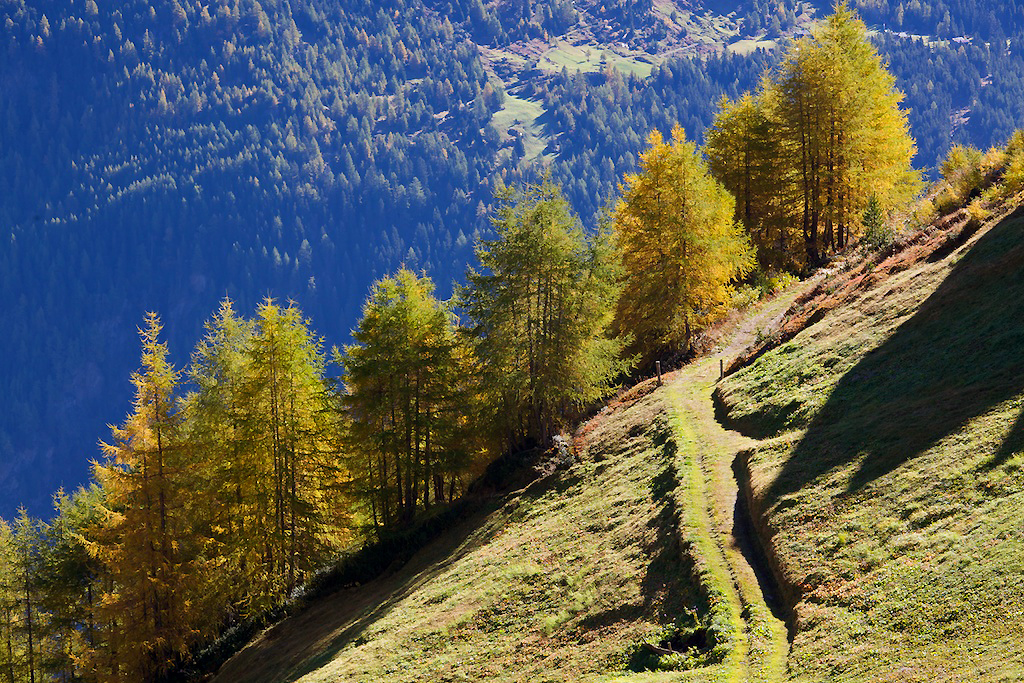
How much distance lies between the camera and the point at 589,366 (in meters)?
39.2

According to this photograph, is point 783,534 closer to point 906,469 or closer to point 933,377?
point 906,469

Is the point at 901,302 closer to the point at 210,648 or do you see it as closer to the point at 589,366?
the point at 589,366

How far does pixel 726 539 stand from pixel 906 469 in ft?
16.2

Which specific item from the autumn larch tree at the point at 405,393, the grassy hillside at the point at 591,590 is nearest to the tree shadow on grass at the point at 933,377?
the grassy hillside at the point at 591,590

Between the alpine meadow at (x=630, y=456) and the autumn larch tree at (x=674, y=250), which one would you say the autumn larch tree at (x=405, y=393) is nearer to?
the alpine meadow at (x=630, y=456)

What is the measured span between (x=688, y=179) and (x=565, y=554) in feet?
81.8

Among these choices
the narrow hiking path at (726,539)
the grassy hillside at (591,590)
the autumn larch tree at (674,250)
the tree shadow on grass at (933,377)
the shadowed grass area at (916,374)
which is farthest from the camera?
the autumn larch tree at (674,250)

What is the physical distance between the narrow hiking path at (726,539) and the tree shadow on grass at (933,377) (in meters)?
1.77

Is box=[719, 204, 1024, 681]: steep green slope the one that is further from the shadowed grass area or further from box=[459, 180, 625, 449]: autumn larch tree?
box=[459, 180, 625, 449]: autumn larch tree

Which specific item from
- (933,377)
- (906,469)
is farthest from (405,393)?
(906,469)

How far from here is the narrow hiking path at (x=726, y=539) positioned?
1844 cm

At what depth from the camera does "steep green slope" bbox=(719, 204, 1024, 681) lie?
15.9 metres

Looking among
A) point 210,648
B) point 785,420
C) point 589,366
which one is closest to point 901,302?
point 785,420

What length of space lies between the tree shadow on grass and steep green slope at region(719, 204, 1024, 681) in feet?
0.19
